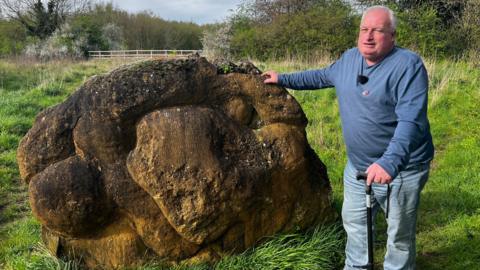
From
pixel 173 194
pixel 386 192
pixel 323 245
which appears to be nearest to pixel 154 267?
pixel 173 194

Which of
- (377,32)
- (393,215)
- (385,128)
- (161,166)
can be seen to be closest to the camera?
(377,32)

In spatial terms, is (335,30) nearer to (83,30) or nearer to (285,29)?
(285,29)

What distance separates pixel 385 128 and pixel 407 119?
31cm

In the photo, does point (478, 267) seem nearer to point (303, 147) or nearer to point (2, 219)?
point (303, 147)

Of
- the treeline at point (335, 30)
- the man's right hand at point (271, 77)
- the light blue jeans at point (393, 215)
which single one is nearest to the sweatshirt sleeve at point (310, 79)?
the man's right hand at point (271, 77)

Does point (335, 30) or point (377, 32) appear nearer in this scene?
point (377, 32)

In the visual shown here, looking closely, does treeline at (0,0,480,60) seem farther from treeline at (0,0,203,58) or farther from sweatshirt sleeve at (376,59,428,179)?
sweatshirt sleeve at (376,59,428,179)

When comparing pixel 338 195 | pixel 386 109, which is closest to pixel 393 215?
pixel 386 109

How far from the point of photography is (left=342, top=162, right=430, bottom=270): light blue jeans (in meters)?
3.54

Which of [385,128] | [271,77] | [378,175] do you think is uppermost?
[271,77]

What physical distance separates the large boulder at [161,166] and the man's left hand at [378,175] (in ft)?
4.64

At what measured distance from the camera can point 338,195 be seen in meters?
6.19

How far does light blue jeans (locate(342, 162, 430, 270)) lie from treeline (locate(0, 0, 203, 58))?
102 feet

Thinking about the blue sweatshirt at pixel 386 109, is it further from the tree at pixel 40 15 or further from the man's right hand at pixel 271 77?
the tree at pixel 40 15
